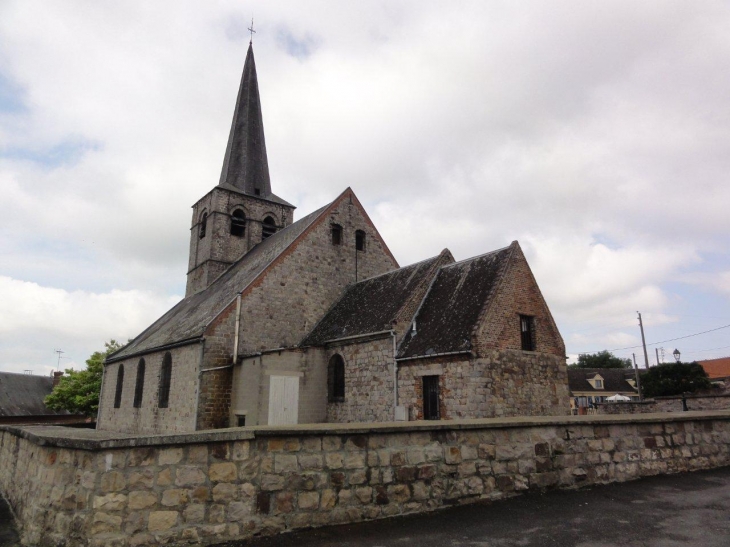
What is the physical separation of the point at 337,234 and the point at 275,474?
16763 millimetres

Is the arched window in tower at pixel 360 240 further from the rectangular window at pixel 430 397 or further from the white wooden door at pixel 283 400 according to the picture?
the rectangular window at pixel 430 397

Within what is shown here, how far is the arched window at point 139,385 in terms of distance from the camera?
70.3 ft

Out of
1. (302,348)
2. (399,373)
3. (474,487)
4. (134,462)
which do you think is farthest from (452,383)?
(134,462)

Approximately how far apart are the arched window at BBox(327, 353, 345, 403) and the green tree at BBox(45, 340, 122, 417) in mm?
28100

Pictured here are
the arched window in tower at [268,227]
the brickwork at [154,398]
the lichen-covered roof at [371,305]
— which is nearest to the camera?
the lichen-covered roof at [371,305]

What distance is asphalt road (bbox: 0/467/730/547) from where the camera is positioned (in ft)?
15.5

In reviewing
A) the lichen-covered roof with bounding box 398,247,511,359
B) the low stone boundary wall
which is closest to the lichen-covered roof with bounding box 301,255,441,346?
the lichen-covered roof with bounding box 398,247,511,359

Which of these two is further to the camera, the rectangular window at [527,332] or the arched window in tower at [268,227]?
the arched window in tower at [268,227]

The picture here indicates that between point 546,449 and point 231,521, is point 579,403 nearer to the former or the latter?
point 546,449

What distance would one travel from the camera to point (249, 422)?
15398mm

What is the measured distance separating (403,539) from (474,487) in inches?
61.8

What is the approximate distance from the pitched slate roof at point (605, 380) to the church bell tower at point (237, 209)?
38.4 metres

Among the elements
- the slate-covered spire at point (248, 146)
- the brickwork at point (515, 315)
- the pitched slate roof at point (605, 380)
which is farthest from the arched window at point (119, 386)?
the pitched slate roof at point (605, 380)

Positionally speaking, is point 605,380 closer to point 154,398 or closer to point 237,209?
point 237,209
